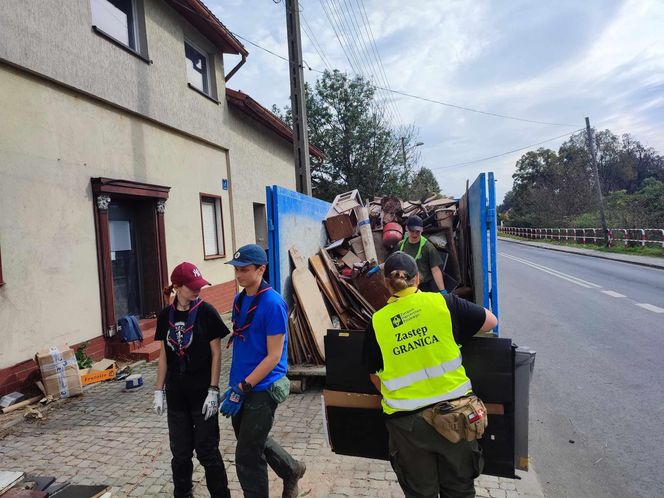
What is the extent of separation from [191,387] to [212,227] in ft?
26.9

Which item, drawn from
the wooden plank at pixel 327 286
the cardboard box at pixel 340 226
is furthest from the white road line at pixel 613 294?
the wooden plank at pixel 327 286

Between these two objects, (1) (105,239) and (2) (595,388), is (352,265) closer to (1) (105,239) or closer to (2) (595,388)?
(2) (595,388)

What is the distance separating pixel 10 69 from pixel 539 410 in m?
7.45

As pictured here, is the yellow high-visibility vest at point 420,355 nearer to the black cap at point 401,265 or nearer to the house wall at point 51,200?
the black cap at point 401,265

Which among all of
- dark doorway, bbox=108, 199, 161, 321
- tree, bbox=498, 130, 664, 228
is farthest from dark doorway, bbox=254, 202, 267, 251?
tree, bbox=498, 130, 664, 228

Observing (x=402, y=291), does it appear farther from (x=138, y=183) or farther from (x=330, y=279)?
(x=138, y=183)

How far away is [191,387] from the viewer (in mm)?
2904

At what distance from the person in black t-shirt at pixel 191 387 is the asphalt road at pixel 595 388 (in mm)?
2492

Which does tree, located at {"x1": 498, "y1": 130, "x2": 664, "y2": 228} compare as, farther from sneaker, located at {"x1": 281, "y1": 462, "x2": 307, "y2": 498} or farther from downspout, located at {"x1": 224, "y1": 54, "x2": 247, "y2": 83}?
sneaker, located at {"x1": 281, "y1": 462, "x2": 307, "y2": 498}

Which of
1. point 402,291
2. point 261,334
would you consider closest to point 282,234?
point 261,334

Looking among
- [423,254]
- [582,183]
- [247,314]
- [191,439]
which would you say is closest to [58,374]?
[191,439]

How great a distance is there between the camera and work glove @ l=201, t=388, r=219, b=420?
2.84m

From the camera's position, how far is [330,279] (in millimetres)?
6426

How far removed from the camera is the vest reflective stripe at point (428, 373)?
2213mm
